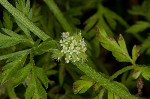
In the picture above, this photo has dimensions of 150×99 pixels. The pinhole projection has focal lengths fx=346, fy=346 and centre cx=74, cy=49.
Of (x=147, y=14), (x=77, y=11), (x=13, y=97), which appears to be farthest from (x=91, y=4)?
(x=13, y=97)

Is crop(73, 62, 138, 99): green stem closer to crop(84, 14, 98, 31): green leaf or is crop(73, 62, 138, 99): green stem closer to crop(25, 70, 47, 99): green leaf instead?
crop(25, 70, 47, 99): green leaf

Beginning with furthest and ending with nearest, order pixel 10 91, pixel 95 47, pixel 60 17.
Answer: pixel 95 47, pixel 60 17, pixel 10 91

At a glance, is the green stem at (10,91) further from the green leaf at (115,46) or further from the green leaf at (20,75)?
the green leaf at (115,46)

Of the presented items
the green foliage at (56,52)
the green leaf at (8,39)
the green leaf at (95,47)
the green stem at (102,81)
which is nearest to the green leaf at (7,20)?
the green foliage at (56,52)

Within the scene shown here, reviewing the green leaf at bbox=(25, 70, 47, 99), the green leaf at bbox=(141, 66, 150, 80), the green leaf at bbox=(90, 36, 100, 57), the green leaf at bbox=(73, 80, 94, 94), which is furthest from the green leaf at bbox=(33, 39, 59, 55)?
the green leaf at bbox=(90, 36, 100, 57)

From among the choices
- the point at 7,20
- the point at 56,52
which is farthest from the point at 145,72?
the point at 7,20

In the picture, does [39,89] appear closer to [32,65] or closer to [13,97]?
[32,65]

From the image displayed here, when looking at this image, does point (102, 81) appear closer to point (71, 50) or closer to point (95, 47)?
point (71, 50)
